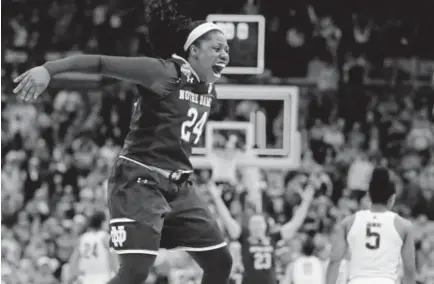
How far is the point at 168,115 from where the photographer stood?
5945 mm

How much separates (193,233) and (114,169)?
0.56m

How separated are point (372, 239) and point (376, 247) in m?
0.05

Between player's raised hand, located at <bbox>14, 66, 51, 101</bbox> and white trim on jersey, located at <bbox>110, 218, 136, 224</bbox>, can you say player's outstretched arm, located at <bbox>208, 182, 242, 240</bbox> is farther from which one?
player's raised hand, located at <bbox>14, 66, 51, 101</bbox>

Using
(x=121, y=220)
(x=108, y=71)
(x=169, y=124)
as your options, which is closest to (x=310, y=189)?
(x=169, y=124)

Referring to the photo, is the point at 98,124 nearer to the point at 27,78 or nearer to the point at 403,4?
the point at 403,4

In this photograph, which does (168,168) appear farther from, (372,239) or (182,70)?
(372,239)

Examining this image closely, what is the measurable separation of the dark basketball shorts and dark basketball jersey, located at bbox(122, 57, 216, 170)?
92mm

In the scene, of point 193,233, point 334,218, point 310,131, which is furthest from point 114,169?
point 310,131

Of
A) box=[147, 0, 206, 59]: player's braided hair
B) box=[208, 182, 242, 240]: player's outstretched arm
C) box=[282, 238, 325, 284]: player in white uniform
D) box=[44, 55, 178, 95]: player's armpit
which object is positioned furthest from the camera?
box=[282, 238, 325, 284]: player in white uniform

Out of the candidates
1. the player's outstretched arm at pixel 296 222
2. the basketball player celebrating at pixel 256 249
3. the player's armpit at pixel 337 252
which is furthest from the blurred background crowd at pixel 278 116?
the player's armpit at pixel 337 252

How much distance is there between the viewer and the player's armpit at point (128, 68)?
532cm

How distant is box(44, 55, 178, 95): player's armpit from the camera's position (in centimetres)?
532

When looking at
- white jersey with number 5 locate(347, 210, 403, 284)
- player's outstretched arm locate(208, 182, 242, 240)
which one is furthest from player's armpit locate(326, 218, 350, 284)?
player's outstretched arm locate(208, 182, 242, 240)

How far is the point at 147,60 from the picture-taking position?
18.9 feet
